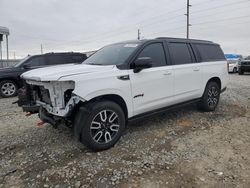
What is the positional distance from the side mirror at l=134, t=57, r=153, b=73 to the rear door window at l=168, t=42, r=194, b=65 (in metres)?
1.04

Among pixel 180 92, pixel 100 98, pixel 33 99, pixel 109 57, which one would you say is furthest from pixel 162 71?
pixel 33 99

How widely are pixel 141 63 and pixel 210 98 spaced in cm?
284

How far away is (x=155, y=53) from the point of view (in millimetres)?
4312

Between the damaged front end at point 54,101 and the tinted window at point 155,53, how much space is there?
5.09 ft

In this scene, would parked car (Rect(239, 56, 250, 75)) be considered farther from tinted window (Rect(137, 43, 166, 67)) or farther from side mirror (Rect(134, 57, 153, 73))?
side mirror (Rect(134, 57, 153, 73))

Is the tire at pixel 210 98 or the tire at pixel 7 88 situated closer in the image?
the tire at pixel 210 98

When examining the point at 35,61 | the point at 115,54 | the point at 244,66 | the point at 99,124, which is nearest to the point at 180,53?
the point at 115,54

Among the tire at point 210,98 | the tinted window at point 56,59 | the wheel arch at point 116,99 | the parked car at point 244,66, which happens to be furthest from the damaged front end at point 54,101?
the parked car at point 244,66

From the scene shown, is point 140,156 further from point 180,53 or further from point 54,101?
point 180,53

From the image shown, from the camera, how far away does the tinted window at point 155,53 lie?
4.14 metres

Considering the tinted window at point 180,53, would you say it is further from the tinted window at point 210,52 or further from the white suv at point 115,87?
the tinted window at point 210,52

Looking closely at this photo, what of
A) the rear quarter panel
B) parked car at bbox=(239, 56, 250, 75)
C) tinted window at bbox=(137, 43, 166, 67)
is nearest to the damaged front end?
tinted window at bbox=(137, 43, 166, 67)

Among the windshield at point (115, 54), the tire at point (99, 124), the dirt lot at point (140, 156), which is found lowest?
the dirt lot at point (140, 156)

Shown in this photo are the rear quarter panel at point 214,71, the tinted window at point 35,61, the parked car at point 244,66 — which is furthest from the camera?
the parked car at point 244,66
